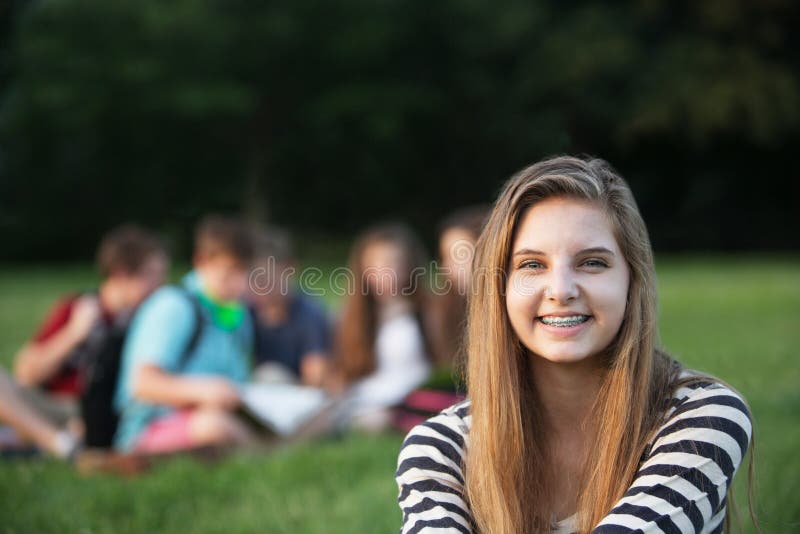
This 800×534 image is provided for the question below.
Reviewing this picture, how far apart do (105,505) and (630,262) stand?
2.66 metres

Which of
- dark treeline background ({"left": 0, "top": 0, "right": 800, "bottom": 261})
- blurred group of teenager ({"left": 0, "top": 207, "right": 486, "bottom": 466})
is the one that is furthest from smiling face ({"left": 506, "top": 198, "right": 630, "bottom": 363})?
dark treeline background ({"left": 0, "top": 0, "right": 800, "bottom": 261})

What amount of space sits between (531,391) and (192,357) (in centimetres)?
302

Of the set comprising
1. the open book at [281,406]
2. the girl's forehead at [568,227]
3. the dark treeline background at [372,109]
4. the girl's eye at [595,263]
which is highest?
the dark treeline background at [372,109]

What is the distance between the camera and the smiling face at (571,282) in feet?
6.48

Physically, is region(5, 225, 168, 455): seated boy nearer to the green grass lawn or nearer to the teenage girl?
the green grass lawn

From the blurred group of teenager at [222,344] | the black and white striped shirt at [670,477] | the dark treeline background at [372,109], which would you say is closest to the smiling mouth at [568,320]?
the black and white striped shirt at [670,477]

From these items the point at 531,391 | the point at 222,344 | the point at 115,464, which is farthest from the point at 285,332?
the point at 531,391

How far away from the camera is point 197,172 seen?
29266 millimetres

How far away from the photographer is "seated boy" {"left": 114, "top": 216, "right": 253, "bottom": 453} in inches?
176

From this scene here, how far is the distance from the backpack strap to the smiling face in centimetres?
294

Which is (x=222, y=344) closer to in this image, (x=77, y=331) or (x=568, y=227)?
(x=77, y=331)

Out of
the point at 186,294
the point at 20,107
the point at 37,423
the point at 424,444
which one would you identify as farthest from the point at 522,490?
the point at 20,107

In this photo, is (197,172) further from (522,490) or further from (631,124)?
(522,490)

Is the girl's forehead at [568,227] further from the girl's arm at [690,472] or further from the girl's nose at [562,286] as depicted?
the girl's arm at [690,472]
